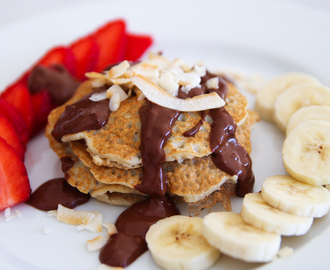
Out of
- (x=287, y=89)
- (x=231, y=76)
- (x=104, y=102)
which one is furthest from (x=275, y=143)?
(x=104, y=102)

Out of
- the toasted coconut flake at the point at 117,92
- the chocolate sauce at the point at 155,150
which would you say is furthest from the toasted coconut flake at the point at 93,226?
the toasted coconut flake at the point at 117,92

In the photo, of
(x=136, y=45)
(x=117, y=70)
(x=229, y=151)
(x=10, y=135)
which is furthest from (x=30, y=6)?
(x=229, y=151)

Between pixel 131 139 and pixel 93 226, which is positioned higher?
pixel 131 139

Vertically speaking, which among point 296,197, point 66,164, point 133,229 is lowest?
point 133,229

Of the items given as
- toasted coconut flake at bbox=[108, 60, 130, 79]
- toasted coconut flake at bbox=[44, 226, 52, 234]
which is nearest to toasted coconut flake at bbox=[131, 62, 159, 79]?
toasted coconut flake at bbox=[108, 60, 130, 79]

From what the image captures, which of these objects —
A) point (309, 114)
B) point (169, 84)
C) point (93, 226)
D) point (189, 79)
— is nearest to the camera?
point (93, 226)

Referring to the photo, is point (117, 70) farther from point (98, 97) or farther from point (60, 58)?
point (60, 58)
